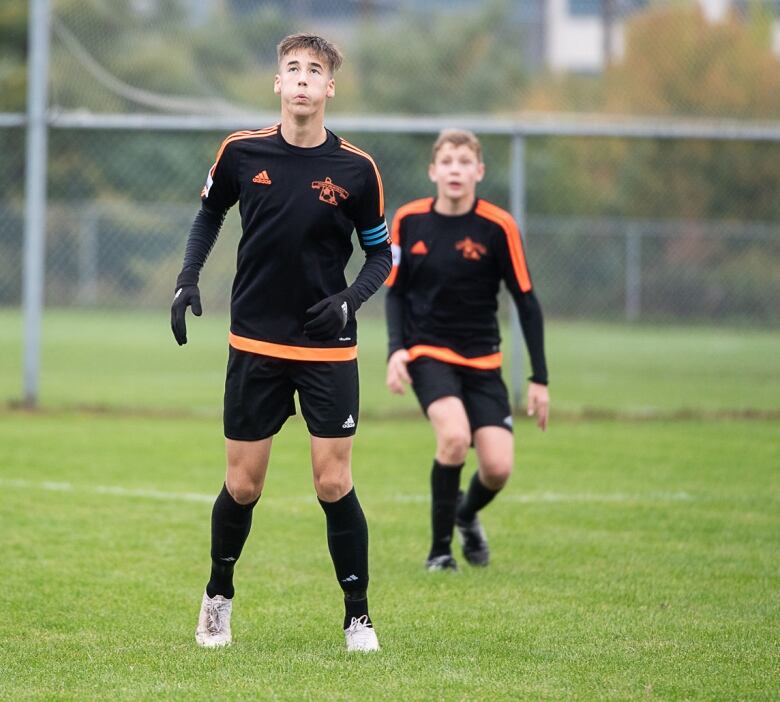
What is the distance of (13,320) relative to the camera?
24406 millimetres

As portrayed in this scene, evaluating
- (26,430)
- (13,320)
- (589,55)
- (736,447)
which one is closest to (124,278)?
(13,320)

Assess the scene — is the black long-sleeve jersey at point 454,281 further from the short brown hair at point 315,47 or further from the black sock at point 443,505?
the short brown hair at point 315,47

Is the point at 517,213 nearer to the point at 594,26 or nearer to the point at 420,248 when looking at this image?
the point at 594,26

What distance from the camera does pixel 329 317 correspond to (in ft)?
15.5

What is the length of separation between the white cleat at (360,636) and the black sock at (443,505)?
1707 millimetres

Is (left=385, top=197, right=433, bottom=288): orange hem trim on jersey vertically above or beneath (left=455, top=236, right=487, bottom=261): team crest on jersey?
above

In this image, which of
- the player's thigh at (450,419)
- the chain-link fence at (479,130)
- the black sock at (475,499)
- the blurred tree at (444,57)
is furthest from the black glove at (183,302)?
the blurred tree at (444,57)

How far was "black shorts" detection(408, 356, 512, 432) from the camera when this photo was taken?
685 cm

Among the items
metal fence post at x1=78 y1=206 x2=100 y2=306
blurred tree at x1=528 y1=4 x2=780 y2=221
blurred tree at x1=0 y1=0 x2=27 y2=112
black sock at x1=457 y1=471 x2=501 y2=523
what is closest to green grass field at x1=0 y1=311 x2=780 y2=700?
black sock at x1=457 y1=471 x2=501 y2=523

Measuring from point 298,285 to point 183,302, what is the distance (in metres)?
0.41

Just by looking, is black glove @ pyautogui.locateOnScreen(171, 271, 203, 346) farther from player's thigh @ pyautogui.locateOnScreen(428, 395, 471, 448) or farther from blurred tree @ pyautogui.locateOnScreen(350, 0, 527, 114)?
blurred tree @ pyautogui.locateOnScreen(350, 0, 527, 114)

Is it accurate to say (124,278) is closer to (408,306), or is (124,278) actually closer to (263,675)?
(408,306)

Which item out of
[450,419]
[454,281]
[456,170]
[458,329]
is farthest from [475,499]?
[456,170]

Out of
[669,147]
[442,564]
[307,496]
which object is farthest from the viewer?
[669,147]
